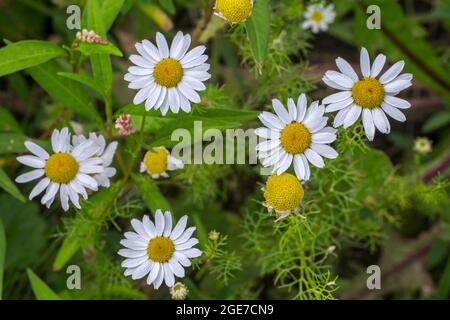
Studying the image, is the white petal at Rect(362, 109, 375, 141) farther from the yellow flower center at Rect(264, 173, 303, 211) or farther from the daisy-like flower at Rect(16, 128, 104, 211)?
the daisy-like flower at Rect(16, 128, 104, 211)

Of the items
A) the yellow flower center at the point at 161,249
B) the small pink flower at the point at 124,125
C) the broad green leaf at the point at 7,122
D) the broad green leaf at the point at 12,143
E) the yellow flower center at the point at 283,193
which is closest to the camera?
the yellow flower center at the point at 283,193

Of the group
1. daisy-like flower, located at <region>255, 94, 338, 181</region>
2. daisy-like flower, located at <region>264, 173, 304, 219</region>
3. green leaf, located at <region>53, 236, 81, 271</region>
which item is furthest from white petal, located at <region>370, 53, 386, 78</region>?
green leaf, located at <region>53, 236, 81, 271</region>

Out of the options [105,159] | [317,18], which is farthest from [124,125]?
[317,18]

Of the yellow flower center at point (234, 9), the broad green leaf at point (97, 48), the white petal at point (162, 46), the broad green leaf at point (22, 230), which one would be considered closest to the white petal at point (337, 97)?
the yellow flower center at point (234, 9)

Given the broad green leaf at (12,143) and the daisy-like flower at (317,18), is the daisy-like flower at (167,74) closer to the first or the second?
the broad green leaf at (12,143)

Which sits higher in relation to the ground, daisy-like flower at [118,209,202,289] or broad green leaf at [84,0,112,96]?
broad green leaf at [84,0,112,96]
